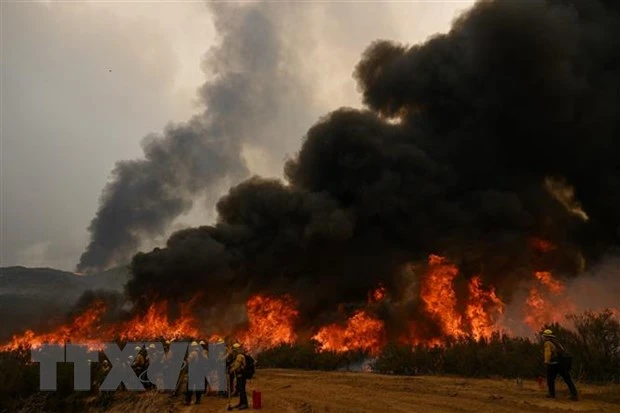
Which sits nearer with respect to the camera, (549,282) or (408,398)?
(408,398)

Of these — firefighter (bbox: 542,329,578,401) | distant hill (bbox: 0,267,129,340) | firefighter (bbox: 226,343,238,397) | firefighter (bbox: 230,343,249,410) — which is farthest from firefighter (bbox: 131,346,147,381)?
distant hill (bbox: 0,267,129,340)

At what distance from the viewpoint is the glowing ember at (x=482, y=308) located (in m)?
33.7

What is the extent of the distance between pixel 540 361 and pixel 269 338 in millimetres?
22859

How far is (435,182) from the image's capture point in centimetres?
4109

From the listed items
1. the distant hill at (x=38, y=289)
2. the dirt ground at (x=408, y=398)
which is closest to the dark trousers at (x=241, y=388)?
the dirt ground at (x=408, y=398)

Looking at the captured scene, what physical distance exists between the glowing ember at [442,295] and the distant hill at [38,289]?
92.0 ft

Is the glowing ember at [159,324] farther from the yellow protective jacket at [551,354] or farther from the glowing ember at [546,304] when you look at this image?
the yellow protective jacket at [551,354]

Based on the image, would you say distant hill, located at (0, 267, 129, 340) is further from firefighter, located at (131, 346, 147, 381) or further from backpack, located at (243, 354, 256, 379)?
backpack, located at (243, 354, 256, 379)

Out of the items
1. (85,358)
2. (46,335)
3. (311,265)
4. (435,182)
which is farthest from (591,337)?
(46,335)
